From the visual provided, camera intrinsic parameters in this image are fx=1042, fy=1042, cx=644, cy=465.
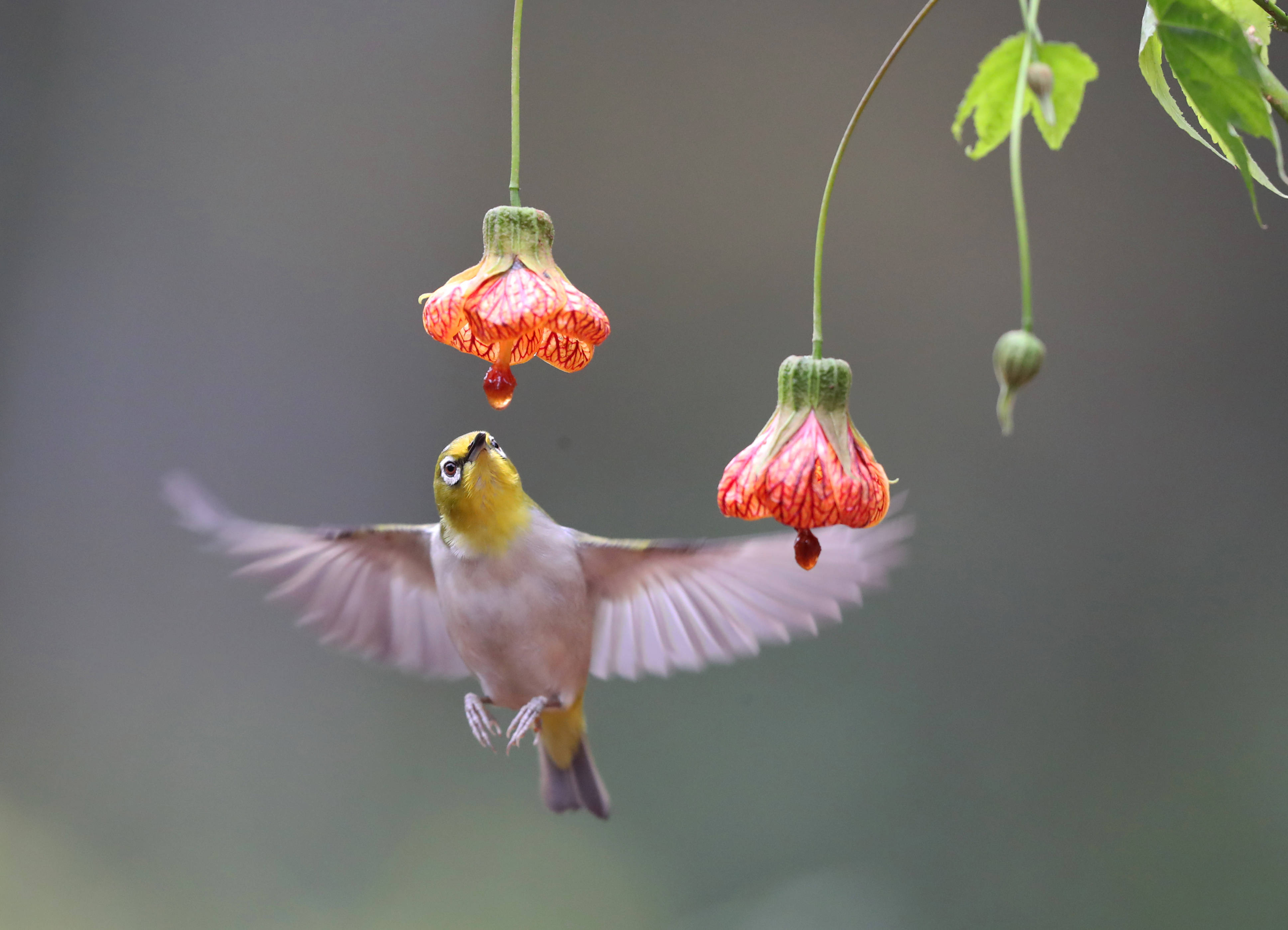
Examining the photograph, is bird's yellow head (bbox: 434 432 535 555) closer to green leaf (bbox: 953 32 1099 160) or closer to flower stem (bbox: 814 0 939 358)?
flower stem (bbox: 814 0 939 358)

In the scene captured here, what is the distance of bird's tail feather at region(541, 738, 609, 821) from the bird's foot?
0.27 metres

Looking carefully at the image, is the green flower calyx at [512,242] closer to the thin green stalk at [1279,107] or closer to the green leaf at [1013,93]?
the green leaf at [1013,93]

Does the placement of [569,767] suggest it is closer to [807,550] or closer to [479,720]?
[479,720]

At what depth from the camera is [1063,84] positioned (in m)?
0.54

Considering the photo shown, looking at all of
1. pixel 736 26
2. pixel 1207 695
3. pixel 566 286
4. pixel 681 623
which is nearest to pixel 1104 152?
pixel 736 26

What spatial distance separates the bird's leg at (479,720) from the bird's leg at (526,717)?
0.8 inches

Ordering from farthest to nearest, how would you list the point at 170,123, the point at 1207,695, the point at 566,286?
the point at 170,123, the point at 1207,695, the point at 566,286

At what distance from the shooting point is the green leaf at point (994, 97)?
1.74 feet

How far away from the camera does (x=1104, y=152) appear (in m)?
2.47

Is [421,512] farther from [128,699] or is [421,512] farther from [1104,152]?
[1104,152]

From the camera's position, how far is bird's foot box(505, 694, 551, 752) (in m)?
1.10

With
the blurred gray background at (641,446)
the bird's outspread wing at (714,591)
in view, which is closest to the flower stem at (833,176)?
the bird's outspread wing at (714,591)

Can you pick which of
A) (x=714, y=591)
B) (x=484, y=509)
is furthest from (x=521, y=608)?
(x=714, y=591)

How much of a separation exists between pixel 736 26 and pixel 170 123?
4.52 feet
